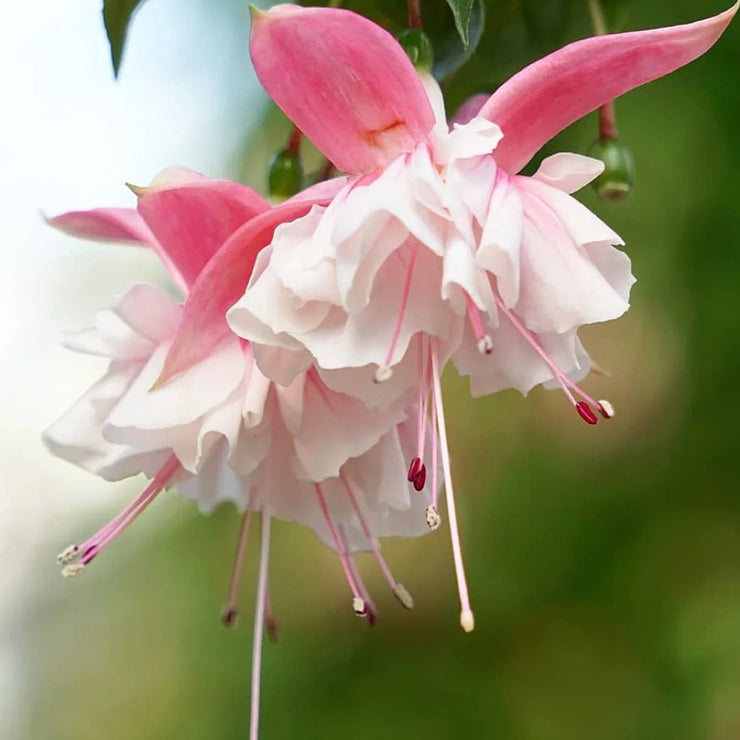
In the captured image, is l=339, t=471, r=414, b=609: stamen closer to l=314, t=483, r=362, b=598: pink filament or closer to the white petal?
l=314, t=483, r=362, b=598: pink filament

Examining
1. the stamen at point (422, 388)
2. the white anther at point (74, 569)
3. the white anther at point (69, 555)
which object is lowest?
the white anther at point (69, 555)

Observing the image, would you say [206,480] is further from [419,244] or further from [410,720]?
[410,720]

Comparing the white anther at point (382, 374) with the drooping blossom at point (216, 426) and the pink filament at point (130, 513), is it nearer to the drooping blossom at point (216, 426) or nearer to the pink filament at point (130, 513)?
the drooping blossom at point (216, 426)

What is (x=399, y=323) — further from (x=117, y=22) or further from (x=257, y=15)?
(x=117, y=22)

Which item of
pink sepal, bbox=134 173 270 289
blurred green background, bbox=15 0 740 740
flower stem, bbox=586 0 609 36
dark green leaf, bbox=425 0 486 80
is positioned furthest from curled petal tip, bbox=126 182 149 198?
blurred green background, bbox=15 0 740 740

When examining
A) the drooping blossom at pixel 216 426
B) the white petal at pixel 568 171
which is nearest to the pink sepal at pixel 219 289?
the drooping blossom at pixel 216 426

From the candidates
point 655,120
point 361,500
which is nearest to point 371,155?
point 361,500

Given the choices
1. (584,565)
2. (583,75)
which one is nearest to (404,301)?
(583,75)
